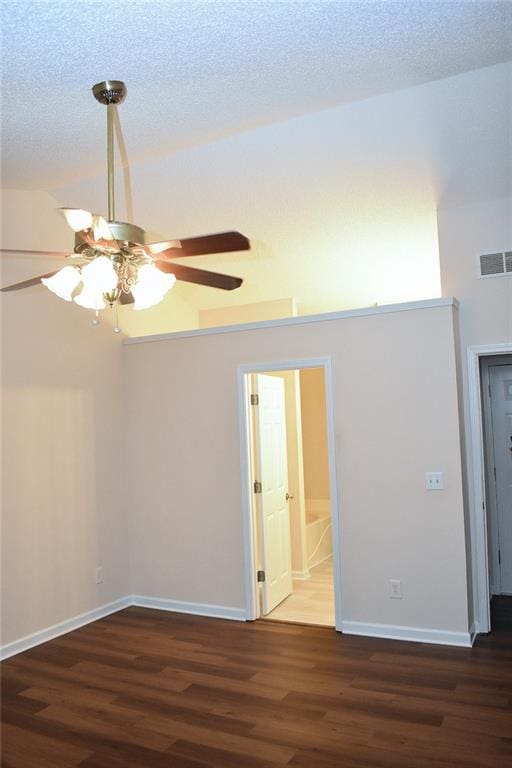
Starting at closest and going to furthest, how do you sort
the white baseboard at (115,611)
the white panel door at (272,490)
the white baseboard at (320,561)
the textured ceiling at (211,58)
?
the textured ceiling at (211,58), the white baseboard at (115,611), the white panel door at (272,490), the white baseboard at (320,561)

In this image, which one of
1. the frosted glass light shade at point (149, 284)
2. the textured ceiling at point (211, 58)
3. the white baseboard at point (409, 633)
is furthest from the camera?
the white baseboard at point (409, 633)

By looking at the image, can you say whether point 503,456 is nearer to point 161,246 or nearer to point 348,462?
point 348,462

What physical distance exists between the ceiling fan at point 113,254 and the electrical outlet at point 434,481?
248cm

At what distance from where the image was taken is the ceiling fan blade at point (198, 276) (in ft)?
9.64

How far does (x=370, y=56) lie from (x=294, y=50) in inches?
16.4

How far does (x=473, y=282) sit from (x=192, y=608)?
11.4 ft

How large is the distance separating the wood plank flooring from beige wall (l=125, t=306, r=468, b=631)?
405 millimetres

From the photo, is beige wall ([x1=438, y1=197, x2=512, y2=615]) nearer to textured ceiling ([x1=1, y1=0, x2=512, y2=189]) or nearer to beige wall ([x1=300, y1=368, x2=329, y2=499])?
textured ceiling ([x1=1, y1=0, x2=512, y2=189])

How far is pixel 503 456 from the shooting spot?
18.5 feet

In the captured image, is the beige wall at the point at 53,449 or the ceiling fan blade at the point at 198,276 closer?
the ceiling fan blade at the point at 198,276

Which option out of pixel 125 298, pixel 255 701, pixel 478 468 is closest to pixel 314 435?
pixel 478 468

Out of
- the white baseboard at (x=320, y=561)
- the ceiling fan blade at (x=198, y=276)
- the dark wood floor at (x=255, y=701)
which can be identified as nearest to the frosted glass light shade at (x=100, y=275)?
the ceiling fan blade at (x=198, y=276)

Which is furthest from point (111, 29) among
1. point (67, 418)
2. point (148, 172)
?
point (67, 418)

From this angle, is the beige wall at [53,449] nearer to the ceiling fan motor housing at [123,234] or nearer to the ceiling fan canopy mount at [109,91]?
the ceiling fan canopy mount at [109,91]
